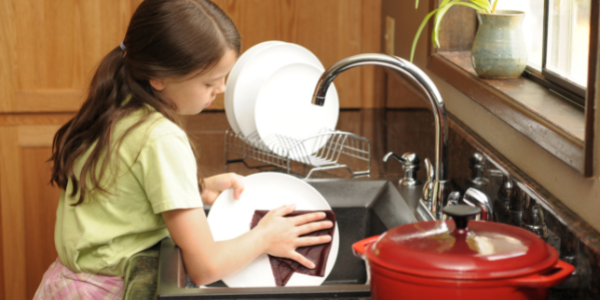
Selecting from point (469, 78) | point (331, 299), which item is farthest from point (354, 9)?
point (331, 299)

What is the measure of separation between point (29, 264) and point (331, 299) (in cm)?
171

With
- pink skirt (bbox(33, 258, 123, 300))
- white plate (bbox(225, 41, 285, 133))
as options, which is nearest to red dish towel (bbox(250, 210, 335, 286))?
pink skirt (bbox(33, 258, 123, 300))

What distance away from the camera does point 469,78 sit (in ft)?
4.13

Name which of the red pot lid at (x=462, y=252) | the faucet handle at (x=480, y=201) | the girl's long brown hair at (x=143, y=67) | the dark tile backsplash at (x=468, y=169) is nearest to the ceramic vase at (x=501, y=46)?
the dark tile backsplash at (x=468, y=169)

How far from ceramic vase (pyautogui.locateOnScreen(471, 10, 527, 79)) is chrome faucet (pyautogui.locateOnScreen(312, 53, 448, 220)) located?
10.9 inches

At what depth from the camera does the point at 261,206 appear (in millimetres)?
1221

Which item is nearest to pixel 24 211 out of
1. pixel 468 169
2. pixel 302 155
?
pixel 302 155

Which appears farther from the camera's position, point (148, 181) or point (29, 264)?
point (29, 264)

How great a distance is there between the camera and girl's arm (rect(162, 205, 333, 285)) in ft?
3.22

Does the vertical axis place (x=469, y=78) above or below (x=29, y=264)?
above

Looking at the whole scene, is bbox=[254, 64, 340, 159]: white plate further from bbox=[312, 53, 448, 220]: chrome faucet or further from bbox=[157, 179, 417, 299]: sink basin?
bbox=[312, 53, 448, 220]: chrome faucet

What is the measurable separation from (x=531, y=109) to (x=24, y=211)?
1.85 meters

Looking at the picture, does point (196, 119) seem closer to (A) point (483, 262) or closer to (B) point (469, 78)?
(B) point (469, 78)

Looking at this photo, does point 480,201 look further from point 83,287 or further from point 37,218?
point 37,218
